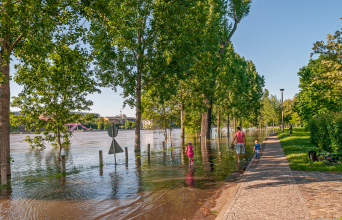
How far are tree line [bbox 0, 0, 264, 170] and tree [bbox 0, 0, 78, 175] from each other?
0.04 metres

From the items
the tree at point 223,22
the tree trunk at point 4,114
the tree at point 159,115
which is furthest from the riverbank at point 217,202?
the tree at point 159,115

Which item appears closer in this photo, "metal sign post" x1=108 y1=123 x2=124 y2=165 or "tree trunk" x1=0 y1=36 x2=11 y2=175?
"tree trunk" x1=0 y1=36 x2=11 y2=175

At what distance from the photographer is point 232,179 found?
931 cm

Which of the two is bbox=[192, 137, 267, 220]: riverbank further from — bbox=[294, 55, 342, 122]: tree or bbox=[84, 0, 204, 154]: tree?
bbox=[294, 55, 342, 122]: tree

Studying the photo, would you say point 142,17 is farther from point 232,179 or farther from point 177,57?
point 232,179

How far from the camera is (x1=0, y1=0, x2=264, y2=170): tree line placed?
10.7 meters

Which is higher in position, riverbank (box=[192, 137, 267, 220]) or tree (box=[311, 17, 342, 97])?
tree (box=[311, 17, 342, 97])

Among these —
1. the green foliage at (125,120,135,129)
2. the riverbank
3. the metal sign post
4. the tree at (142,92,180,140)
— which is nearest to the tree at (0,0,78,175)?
the metal sign post

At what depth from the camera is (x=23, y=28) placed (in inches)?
379

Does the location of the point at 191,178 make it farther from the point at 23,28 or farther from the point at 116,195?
the point at 23,28

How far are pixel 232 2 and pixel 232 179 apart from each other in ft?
88.0

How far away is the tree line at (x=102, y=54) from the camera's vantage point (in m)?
10.7

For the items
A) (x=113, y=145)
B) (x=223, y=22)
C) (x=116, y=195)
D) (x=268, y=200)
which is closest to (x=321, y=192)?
(x=268, y=200)

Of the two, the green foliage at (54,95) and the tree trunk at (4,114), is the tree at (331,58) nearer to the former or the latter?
the green foliage at (54,95)
